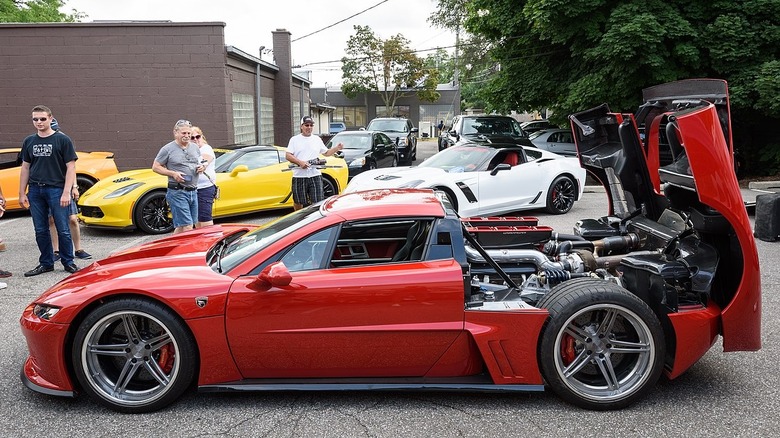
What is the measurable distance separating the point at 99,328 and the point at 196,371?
603 mm

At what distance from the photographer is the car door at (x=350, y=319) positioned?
345 centimetres

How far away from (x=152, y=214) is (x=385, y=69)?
121ft

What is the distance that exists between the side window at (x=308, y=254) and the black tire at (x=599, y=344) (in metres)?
1.32

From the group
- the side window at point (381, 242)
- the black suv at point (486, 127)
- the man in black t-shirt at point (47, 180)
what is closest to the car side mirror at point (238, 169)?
the man in black t-shirt at point (47, 180)

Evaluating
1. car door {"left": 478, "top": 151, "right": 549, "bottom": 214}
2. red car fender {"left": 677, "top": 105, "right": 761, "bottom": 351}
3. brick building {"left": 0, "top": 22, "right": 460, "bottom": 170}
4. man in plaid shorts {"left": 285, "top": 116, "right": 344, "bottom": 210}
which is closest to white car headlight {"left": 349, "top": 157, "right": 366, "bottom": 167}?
brick building {"left": 0, "top": 22, "right": 460, "bottom": 170}

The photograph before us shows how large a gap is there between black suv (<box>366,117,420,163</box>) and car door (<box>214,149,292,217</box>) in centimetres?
865

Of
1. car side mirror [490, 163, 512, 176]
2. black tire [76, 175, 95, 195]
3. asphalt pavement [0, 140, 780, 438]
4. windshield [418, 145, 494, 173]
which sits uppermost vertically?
windshield [418, 145, 494, 173]

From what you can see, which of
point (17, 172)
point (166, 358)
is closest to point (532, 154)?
point (166, 358)

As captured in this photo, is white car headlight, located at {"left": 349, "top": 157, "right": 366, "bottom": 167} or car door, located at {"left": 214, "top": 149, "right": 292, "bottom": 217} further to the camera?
white car headlight, located at {"left": 349, "top": 157, "right": 366, "bottom": 167}

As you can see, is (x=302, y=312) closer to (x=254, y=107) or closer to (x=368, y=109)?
(x=254, y=107)

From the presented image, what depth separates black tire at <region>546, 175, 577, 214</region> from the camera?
1017cm

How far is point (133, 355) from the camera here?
354 centimetres

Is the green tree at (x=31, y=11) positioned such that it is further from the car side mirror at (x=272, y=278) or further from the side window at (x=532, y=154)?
the car side mirror at (x=272, y=278)

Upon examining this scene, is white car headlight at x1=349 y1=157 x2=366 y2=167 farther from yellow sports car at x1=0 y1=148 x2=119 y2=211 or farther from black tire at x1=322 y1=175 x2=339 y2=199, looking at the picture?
yellow sports car at x1=0 y1=148 x2=119 y2=211
